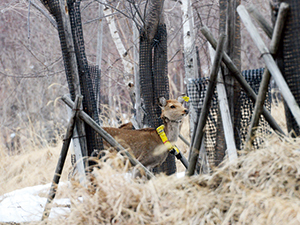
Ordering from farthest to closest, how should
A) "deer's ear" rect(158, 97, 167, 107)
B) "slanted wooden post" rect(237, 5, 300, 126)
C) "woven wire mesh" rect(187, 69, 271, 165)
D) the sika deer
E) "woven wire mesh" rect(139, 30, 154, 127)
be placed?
the sika deer < "deer's ear" rect(158, 97, 167, 107) < "woven wire mesh" rect(139, 30, 154, 127) < "woven wire mesh" rect(187, 69, 271, 165) < "slanted wooden post" rect(237, 5, 300, 126)

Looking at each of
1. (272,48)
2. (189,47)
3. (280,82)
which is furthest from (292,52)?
(189,47)

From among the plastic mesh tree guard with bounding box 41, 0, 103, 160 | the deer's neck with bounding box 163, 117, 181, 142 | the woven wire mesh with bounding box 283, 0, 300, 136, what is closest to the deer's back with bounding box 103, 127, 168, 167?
the deer's neck with bounding box 163, 117, 181, 142

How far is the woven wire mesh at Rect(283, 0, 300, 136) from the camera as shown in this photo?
3.44 m

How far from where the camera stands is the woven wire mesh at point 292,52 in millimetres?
3441

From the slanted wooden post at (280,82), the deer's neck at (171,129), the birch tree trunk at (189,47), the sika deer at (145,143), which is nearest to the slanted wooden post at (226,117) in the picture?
the slanted wooden post at (280,82)

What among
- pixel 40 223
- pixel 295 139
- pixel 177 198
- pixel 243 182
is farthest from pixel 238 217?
pixel 40 223

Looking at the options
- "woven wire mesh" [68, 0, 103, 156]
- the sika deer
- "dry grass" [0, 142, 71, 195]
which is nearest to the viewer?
"woven wire mesh" [68, 0, 103, 156]

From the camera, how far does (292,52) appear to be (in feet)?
11.5

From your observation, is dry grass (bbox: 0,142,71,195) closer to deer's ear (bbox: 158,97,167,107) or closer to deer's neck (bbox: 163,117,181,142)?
deer's neck (bbox: 163,117,181,142)

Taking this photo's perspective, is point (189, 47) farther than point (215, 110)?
Yes

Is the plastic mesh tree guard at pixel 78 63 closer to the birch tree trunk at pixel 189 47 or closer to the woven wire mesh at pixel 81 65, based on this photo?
the woven wire mesh at pixel 81 65

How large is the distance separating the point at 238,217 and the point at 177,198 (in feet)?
1.88

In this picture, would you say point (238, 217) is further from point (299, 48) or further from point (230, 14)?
point (230, 14)

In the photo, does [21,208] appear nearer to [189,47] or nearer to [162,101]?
[162,101]
